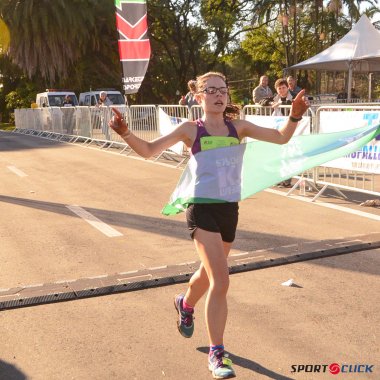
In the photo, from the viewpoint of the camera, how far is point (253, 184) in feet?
14.2

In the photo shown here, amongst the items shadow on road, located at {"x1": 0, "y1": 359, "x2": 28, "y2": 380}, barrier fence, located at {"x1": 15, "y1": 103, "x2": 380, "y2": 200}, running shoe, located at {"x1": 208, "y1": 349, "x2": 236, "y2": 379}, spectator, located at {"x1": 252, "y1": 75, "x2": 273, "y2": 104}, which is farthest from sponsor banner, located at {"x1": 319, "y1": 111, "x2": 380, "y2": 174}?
shadow on road, located at {"x1": 0, "y1": 359, "x2": 28, "y2": 380}

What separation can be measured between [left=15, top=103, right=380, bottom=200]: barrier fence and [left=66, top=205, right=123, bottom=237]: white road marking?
3564 millimetres

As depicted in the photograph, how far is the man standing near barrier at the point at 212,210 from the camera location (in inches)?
132

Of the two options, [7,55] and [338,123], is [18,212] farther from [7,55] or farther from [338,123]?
[7,55]

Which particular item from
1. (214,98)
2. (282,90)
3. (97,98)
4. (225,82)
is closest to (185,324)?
(214,98)

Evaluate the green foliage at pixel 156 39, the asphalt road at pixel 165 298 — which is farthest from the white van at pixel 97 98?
the asphalt road at pixel 165 298

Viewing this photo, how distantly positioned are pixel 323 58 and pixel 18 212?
15320 millimetres

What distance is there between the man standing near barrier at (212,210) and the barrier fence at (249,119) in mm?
4799

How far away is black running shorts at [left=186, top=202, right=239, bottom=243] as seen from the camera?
11.3 feet

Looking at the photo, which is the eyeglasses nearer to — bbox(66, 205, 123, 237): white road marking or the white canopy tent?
bbox(66, 205, 123, 237): white road marking

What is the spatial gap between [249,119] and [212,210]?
779 centimetres

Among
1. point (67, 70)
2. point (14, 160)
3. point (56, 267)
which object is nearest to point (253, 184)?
point (56, 267)

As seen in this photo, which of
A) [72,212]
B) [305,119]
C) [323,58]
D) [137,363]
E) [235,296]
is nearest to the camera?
[137,363]

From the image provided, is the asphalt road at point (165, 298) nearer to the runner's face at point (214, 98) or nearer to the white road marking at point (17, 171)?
the runner's face at point (214, 98)
